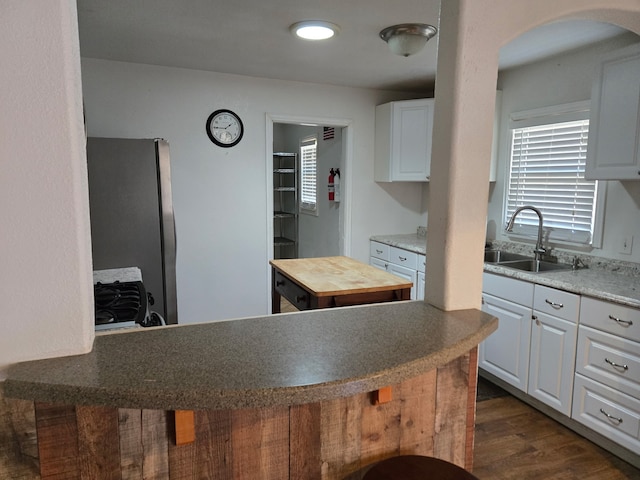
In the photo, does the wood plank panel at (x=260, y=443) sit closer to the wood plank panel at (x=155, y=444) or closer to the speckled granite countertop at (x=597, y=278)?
the wood plank panel at (x=155, y=444)

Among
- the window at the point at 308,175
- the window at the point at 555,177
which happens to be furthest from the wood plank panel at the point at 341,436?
the window at the point at 308,175

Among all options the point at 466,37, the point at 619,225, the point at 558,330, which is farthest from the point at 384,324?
the point at 619,225

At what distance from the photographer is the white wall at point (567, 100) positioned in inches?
104

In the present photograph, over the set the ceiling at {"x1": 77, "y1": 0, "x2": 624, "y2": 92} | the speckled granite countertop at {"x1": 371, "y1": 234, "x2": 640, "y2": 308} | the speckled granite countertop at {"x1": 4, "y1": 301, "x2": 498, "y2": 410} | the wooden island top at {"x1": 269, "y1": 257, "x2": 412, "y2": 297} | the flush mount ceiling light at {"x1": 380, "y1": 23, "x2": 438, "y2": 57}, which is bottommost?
the speckled granite countertop at {"x1": 371, "y1": 234, "x2": 640, "y2": 308}

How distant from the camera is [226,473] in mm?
1061

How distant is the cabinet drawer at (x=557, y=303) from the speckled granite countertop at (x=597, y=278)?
4 centimetres

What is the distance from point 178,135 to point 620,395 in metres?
3.41

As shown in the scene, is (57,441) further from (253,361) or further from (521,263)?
(521,263)

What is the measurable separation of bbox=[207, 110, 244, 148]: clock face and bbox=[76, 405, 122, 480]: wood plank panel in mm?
2901

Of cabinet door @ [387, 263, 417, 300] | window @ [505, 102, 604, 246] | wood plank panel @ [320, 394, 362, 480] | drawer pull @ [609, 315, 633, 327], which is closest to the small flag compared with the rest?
cabinet door @ [387, 263, 417, 300]

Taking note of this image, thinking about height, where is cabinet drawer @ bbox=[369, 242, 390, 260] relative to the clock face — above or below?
below

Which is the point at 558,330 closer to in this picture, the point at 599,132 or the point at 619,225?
the point at 619,225

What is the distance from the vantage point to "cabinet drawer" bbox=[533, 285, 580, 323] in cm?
238

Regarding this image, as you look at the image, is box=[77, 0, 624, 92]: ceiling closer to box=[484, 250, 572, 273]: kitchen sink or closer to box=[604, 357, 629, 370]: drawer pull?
box=[484, 250, 572, 273]: kitchen sink
